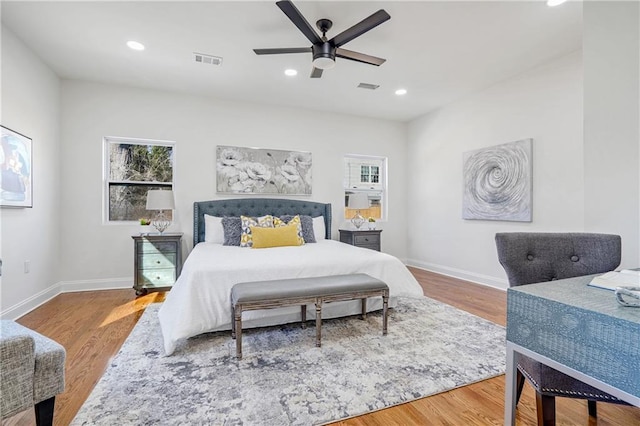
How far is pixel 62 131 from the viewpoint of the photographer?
160 inches

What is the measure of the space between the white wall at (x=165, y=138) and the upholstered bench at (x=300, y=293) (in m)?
2.65

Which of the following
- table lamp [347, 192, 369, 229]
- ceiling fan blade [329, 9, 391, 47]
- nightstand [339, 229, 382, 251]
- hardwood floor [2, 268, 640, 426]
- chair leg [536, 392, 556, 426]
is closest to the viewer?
chair leg [536, 392, 556, 426]

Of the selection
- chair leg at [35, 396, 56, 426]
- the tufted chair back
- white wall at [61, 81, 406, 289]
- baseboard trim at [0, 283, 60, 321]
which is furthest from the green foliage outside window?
the tufted chair back

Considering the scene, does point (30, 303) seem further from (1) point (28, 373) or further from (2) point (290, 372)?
(2) point (290, 372)

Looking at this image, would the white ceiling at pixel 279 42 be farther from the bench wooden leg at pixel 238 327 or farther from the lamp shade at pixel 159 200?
the bench wooden leg at pixel 238 327

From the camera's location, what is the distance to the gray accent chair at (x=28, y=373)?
1.23 metres

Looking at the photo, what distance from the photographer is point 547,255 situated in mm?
1464

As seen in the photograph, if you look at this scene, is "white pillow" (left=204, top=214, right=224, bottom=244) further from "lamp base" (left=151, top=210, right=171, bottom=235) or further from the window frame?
the window frame

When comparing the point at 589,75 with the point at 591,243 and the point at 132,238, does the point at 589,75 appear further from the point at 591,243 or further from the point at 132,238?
the point at 132,238

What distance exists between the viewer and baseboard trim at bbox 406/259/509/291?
164 inches

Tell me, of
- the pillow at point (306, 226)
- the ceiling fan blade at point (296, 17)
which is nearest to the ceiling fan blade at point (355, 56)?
the ceiling fan blade at point (296, 17)

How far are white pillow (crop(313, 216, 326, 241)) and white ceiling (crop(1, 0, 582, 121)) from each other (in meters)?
1.92

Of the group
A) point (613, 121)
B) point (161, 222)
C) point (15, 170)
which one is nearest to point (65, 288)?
point (161, 222)

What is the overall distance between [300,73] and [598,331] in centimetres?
386
